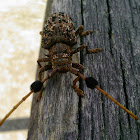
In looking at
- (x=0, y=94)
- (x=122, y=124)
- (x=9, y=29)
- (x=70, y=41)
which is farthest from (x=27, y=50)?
(x=122, y=124)

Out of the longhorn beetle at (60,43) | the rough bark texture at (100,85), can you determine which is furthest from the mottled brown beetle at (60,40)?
the rough bark texture at (100,85)

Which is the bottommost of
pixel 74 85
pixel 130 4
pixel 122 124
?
pixel 122 124

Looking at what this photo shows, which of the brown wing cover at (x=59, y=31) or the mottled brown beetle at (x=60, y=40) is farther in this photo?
the brown wing cover at (x=59, y=31)

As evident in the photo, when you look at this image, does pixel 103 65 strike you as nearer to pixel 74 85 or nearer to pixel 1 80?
pixel 74 85

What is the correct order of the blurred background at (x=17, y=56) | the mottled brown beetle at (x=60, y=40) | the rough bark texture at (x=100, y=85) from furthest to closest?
1. the blurred background at (x=17, y=56)
2. the mottled brown beetle at (x=60, y=40)
3. the rough bark texture at (x=100, y=85)

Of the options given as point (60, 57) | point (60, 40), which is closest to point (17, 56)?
point (60, 40)

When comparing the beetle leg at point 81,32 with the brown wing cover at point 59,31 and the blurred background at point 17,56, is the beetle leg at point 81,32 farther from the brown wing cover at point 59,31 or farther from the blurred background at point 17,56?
the blurred background at point 17,56

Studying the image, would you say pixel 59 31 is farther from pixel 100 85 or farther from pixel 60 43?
pixel 100 85
